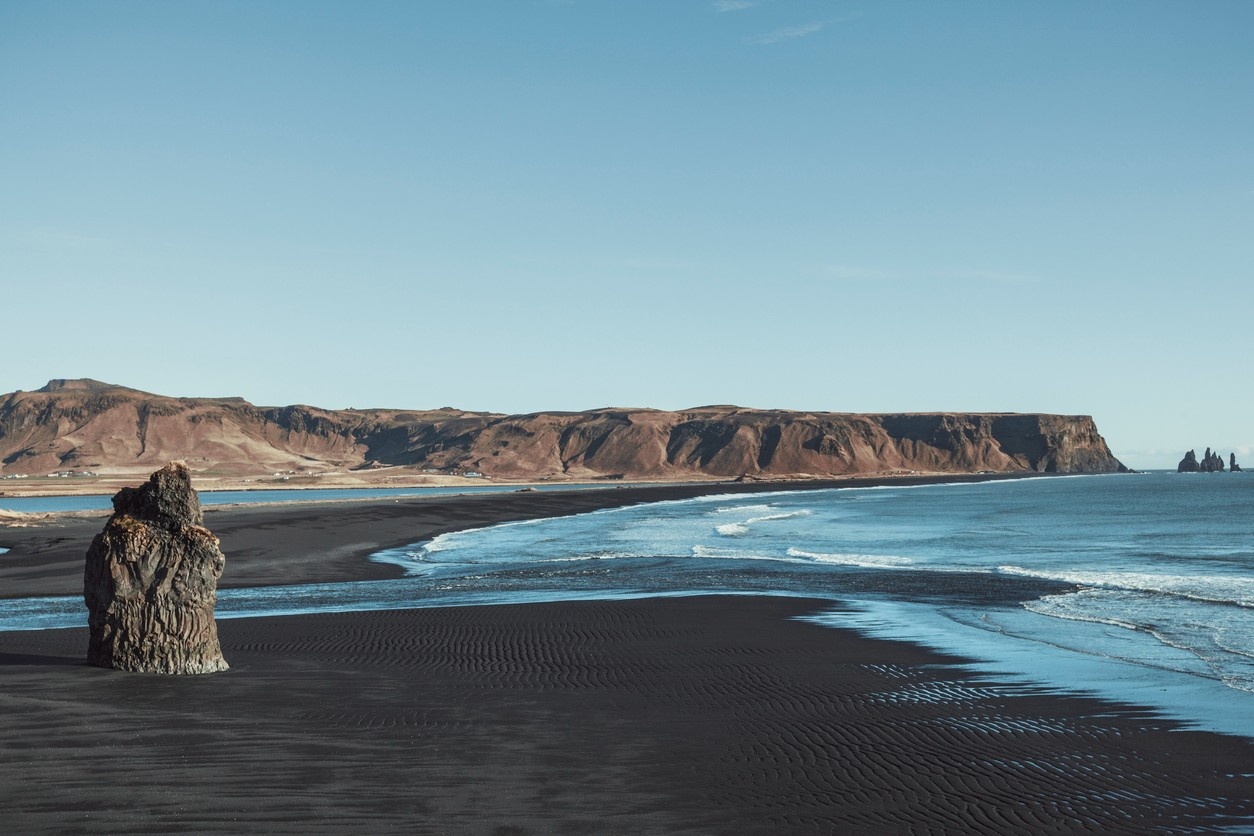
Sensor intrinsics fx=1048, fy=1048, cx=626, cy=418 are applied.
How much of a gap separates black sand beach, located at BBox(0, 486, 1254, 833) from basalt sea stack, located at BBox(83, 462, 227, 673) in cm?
Answer: 48

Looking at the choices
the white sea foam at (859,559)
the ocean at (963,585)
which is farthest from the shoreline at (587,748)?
the white sea foam at (859,559)

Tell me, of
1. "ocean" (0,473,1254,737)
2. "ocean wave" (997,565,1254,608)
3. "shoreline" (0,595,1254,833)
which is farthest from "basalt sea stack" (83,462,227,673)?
"ocean wave" (997,565,1254,608)

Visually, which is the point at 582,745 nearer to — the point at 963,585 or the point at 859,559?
the point at 963,585

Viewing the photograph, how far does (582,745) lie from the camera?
1096 centimetres

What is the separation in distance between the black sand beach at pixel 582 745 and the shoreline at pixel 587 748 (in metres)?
0.04

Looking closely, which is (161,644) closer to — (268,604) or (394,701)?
(394,701)

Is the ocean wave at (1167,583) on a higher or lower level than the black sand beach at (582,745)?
lower

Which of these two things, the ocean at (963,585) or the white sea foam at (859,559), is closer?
the ocean at (963,585)

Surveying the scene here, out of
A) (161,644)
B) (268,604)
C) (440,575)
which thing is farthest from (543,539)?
(161,644)

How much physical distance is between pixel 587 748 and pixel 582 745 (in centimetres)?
15

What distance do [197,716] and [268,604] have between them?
13804 millimetres

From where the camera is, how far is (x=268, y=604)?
24.6m

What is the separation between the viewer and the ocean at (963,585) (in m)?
16.4

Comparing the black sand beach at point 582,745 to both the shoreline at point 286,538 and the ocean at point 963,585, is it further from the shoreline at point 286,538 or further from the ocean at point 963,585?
the shoreline at point 286,538
